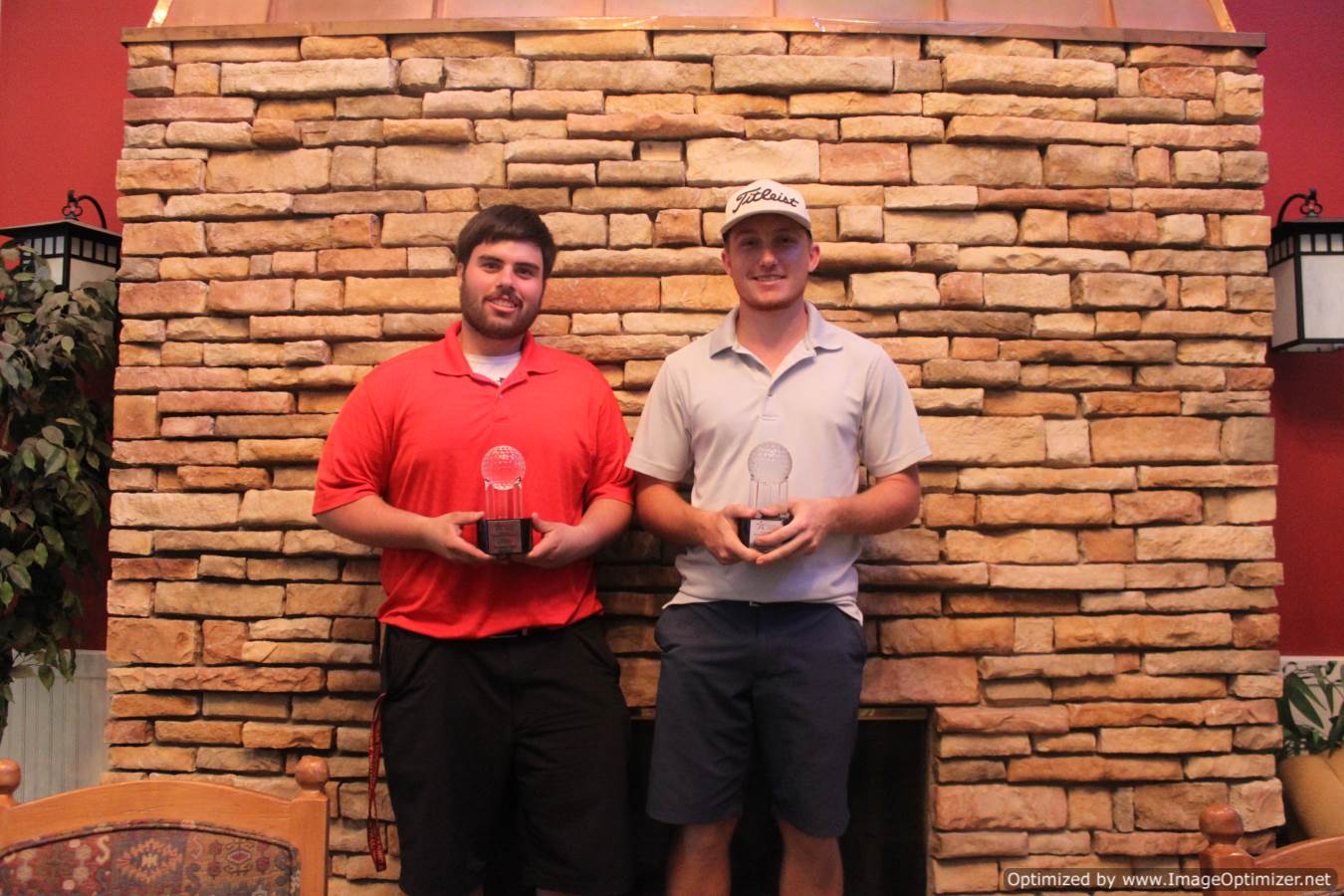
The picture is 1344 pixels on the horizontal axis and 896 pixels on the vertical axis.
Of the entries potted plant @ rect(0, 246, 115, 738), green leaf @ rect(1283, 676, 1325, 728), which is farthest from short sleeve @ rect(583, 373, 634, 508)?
green leaf @ rect(1283, 676, 1325, 728)

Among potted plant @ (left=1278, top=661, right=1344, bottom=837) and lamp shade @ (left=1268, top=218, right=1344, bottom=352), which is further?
lamp shade @ (left=1268, top=218, right=1344, bottom=352)

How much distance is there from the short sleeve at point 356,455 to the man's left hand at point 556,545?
42cm

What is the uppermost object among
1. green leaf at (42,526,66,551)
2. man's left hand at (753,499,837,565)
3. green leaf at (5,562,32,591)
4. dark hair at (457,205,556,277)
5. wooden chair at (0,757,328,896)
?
dark hair at (457,205,556,277)

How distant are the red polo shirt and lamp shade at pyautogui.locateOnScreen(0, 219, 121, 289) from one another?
1208 mm

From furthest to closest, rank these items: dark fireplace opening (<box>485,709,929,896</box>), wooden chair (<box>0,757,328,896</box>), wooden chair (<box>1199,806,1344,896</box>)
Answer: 1. dark fireplace opening (<box>485,709,929,896</box>)
2. wooden chair (<box>0,757,328,896</box>)
3. wooden chair (<box>1199,806,1344,896</box>)

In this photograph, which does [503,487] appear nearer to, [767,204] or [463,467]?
[463,467]

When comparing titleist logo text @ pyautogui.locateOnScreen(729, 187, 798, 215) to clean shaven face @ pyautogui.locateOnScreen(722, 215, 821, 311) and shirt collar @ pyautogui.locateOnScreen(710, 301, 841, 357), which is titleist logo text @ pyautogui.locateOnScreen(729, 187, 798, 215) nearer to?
clean shaven face @ pyautogui.locateOnScreen(722, 215, 821, 311)

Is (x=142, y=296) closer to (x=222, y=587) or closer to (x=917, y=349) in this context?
(x=222, y=587)

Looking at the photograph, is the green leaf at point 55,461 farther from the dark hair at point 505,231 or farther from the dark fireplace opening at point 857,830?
the dark fireplace opening at point 857,830

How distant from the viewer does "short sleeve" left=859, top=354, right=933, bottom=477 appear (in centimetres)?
226

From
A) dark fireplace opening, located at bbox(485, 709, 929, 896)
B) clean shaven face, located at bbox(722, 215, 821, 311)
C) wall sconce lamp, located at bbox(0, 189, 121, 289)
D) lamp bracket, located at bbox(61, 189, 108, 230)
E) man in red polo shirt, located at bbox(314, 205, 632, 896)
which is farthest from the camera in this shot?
lamp bracket, located at bbox(61, 189, 108, 230)

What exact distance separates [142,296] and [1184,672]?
314 centimetres

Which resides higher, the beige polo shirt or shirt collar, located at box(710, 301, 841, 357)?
shirt collar, located at box(710, 301, 841, 357)

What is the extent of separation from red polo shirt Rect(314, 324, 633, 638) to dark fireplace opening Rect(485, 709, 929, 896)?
714mm
